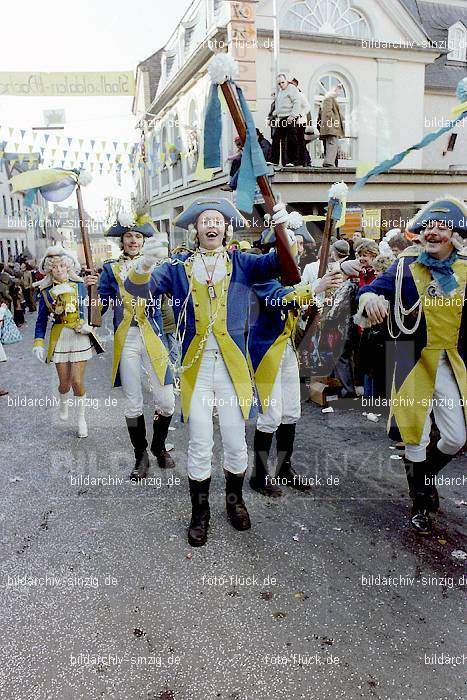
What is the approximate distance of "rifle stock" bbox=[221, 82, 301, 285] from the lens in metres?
2.81

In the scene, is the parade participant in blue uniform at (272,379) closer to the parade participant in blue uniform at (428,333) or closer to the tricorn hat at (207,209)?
the tricorn hat at (207,209)

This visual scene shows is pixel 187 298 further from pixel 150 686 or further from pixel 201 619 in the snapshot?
pixel 150 686

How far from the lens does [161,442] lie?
15.1 feet

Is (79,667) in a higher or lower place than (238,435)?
lower

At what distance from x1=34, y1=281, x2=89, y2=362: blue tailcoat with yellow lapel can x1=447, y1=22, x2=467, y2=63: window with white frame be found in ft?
55.1

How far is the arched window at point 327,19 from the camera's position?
1309 cm

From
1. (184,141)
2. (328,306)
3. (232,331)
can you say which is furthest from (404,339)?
(184,141)

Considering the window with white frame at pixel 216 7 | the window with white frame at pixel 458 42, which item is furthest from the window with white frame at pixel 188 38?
the window with white frame at pixel 458 42

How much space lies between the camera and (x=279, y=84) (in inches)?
383

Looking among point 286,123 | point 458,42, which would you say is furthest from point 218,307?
point 458,42

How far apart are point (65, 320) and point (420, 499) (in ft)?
12.0

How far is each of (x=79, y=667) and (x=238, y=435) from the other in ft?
5.08

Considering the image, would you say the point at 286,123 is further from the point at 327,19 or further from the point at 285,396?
the point at 285,396

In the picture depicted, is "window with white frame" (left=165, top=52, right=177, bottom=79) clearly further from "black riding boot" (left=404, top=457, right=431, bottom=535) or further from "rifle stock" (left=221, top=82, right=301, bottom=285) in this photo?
"black riding boot" (left=404, top=457, right=431, bottom=535)
